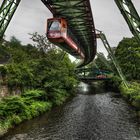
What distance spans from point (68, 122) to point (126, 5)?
1395 centimetres

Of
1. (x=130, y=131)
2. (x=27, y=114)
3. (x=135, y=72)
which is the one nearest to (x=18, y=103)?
(x=27, y=114)

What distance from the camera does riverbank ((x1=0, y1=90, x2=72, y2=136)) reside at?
23.9 meters

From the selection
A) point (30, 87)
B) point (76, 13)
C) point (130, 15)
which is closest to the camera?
point (130, 15)

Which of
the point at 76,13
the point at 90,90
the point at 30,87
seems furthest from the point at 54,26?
the point at 90,90

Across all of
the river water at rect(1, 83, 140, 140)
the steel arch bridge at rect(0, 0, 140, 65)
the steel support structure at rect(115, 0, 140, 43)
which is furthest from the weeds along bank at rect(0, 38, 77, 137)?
the steel support structure at rect(115, 0, 140, 43)

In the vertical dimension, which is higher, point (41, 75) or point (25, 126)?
point (41, 75)

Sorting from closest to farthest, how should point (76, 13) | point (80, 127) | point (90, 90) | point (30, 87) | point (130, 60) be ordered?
point (80, 127) → point (76, 13) → point (30, 87) → point (130, 60) → point (90, 90)

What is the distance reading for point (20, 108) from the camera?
2667 centimetres

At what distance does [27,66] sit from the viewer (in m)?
35.6

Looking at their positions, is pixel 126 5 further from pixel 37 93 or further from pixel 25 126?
pixel 37 93

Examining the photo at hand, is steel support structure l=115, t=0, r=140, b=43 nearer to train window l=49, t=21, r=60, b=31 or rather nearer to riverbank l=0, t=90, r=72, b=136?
train window l=49, t=21, r=60, b=31

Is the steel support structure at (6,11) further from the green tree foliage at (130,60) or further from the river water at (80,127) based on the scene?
the green tree foliage at (130,60)

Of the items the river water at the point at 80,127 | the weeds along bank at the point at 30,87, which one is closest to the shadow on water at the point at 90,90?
the weeds along bank at the point at 30,87

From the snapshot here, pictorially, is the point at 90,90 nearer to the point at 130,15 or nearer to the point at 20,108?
the point at 20,108
